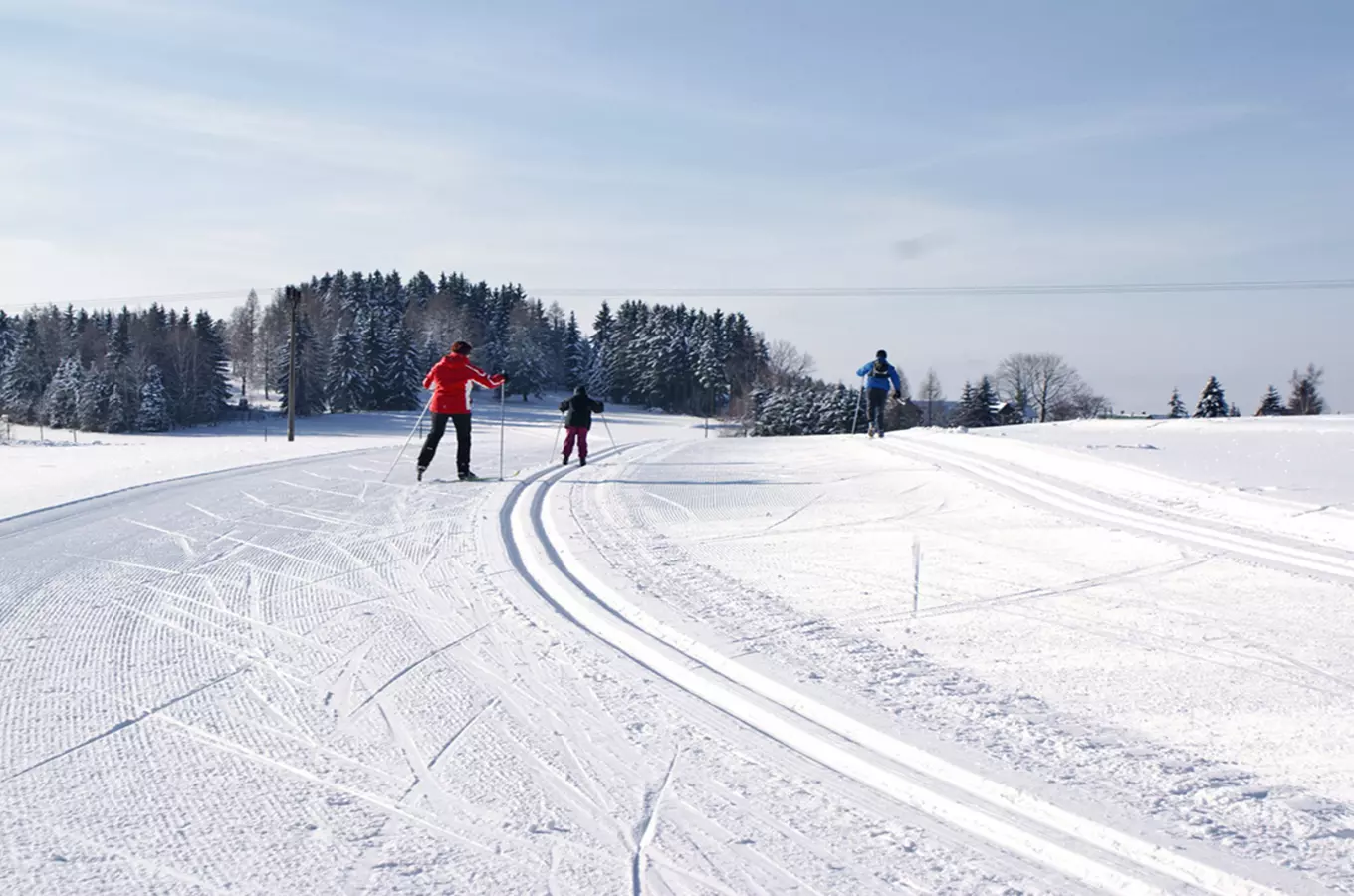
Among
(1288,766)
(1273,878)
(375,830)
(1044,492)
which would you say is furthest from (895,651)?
(1044,492)

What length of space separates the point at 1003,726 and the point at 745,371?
99.8m

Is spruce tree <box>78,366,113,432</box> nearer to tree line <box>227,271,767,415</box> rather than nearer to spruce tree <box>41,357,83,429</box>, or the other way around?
spruce tree <box>41,357,83,429</box>

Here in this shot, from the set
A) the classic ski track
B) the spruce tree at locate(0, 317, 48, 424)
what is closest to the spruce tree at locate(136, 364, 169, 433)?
the spruce tree at locate(0, 317, 48, 424)

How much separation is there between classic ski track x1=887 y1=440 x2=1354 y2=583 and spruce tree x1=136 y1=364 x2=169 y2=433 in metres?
76.1

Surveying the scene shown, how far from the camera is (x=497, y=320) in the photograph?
405 feet

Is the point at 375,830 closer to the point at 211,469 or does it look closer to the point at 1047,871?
the point at 1047,871

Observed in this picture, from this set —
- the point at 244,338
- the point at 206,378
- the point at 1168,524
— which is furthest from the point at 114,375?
the point at 1168,524

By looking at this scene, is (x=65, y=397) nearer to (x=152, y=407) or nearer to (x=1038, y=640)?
(x=152, y=407)

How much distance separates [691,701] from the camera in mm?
4238

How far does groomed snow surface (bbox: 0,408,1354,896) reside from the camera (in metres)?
2.87

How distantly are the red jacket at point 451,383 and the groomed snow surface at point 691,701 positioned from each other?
4.16 metres

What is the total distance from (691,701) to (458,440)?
9069 mm

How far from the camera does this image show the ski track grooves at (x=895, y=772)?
2.80m

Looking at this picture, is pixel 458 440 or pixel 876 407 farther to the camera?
pixel 876 407
